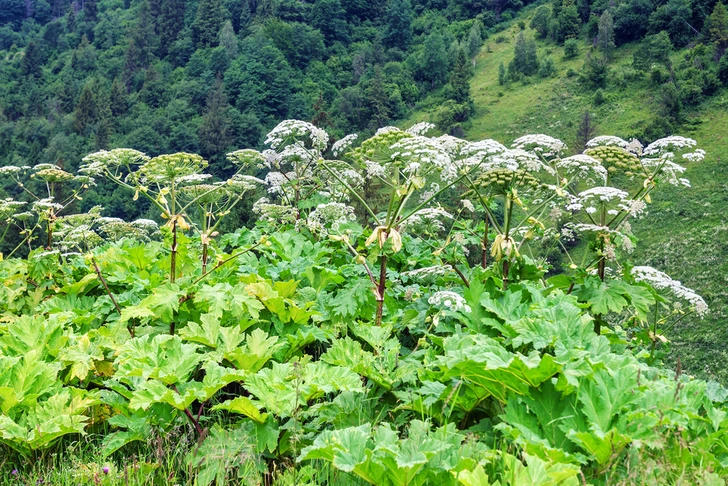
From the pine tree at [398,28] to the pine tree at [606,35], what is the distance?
65473mm

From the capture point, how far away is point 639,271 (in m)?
4.95

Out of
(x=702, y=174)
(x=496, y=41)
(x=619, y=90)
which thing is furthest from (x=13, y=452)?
(x=496, y=41)

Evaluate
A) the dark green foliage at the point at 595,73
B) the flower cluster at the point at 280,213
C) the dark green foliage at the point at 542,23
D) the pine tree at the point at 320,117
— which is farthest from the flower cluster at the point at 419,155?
the dark green foliage at the point at 542,23

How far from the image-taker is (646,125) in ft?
267

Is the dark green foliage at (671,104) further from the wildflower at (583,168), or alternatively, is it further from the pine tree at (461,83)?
the wildflower at (583,168)

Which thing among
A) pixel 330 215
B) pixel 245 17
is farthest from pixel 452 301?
pixel 245 17

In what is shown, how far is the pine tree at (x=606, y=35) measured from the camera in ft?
348

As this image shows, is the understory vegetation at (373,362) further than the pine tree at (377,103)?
No

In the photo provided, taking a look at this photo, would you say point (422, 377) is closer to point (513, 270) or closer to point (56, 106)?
point (513, 270)

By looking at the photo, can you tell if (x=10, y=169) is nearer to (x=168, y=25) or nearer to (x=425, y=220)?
(x=425, y=220)

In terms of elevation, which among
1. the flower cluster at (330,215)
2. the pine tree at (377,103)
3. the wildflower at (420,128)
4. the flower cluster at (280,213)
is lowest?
the pine tree at (377,103)

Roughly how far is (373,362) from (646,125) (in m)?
87.8

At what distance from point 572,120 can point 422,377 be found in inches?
3703

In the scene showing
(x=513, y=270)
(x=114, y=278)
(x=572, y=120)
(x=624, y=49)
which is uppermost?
(x=513, y=270)
